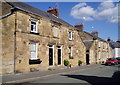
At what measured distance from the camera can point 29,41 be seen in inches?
623

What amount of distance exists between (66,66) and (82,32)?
15960 mm

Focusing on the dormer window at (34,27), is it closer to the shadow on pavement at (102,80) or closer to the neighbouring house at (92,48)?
the shadow on pavement at (102,80)

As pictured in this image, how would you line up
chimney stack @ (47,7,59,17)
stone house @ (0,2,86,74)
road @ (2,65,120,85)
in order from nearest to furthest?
road @ (2,65,120,85), stone house @ (0,2,86,74), chimney stack @ (47,7,59,17)

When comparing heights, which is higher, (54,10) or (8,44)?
(54,10)

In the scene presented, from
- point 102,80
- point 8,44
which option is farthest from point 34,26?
point 102,80

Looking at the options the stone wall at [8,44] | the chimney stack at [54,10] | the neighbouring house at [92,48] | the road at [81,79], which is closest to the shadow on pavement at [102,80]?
the road at [81,79]

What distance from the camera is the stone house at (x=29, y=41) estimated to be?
13.8 m

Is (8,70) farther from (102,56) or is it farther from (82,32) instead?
(102,56)

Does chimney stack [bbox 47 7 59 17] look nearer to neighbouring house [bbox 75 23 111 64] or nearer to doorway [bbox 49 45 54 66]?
neighbouring house [bbox 75 23 111 64]

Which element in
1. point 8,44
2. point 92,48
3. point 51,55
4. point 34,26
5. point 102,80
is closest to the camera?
point 102,80

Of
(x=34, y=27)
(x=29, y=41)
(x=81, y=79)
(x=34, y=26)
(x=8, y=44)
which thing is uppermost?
(x=34, y=26)

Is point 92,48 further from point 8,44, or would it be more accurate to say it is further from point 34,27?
point 8,44

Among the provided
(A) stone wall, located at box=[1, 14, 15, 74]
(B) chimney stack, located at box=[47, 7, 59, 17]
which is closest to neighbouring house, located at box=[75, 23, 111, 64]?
(B) chimney stack, located at box=[47, 7, 59, 17]

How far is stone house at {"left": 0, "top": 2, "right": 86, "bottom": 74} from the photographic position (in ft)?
45.3
